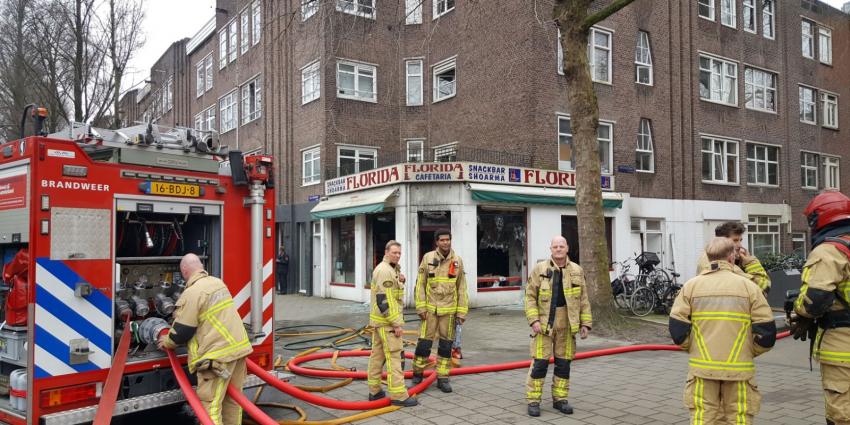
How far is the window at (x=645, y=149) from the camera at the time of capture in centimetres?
1998

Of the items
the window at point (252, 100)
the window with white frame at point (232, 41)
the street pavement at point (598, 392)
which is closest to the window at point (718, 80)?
the street pavement at point (598, 392)

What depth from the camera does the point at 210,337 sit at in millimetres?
4746

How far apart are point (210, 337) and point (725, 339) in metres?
3.68

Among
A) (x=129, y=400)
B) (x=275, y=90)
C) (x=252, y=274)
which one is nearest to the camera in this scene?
(x=129, y=400)

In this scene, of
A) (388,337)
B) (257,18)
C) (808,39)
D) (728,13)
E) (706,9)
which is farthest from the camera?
(808,39)

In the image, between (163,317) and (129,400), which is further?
(163,317)

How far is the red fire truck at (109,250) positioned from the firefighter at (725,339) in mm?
3870

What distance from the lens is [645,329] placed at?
11039mm

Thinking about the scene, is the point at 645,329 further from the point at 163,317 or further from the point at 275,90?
the point at 275,90

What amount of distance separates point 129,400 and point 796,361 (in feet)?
27.3

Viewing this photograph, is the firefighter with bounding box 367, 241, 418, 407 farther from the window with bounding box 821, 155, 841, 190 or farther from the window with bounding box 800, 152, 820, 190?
the window with bounding box 821, 155, 841, 190

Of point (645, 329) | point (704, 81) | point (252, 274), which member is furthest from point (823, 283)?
point (704, 81)

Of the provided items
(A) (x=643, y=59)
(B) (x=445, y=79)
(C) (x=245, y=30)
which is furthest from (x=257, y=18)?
(A) (x=643, y=59)

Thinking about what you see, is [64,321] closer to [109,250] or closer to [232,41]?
[109,250]
